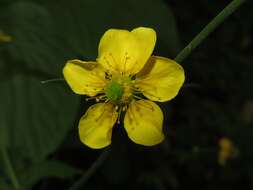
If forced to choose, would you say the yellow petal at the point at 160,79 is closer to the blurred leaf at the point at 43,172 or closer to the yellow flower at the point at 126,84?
the yellow flower at the point at 126,84

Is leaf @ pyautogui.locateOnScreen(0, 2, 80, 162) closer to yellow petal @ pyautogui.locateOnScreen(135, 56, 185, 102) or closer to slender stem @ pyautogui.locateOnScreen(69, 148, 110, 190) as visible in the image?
slender stem @ pyautogui.locateOnScreen(69, 148, 110, 190)

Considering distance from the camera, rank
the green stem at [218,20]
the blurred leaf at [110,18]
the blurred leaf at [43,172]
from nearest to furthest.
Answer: the green stem at [218,20]
the blurred leaf at [43,172]
the blurred leaf at [110,18]

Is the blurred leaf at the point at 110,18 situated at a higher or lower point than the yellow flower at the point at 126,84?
lower

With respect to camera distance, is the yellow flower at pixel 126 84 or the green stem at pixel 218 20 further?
the yellow flower at pixel 126 84

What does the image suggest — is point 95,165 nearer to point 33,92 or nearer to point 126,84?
point 126,84

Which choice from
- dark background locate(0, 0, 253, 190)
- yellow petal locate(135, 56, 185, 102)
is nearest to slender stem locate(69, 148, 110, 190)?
dark background locate(0, 0, 253, 190)

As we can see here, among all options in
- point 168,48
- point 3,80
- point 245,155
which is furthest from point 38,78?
point 245,155

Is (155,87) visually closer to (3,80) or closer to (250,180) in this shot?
(3,80)

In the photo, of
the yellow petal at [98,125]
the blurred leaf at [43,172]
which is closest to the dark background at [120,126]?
the blurred leaf at [43,172]
